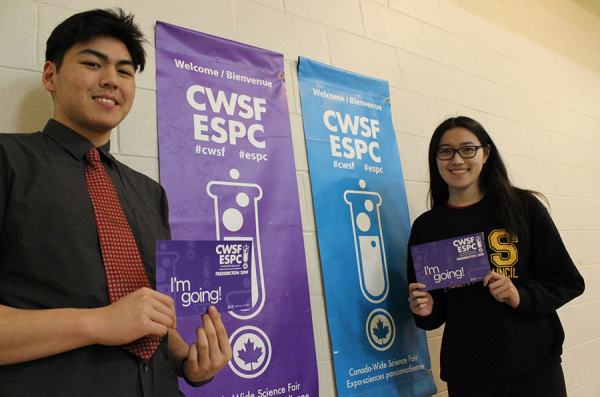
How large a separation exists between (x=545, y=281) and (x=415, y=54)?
4.48 ft

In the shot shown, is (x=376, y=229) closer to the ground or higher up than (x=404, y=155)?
closer to the ground

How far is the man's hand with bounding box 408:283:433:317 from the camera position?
1560 millimetres

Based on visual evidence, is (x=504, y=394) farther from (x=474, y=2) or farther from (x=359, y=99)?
(x=474, y=2)

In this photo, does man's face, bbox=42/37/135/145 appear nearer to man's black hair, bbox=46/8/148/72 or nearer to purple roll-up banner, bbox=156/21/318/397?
man's black hair, bbox=46/8/148/72

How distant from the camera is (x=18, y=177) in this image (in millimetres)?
807

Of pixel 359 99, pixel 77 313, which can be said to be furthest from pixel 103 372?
pixel 359 99

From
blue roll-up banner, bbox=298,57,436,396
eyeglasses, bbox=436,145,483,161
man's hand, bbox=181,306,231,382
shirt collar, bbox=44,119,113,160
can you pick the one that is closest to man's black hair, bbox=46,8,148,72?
shirt collar, bbox=44,119,113,160

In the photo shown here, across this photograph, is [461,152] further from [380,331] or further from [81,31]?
[81,31]

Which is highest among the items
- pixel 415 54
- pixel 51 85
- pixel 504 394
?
pixel 415 54

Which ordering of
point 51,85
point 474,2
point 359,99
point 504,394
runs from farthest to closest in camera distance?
point 474,2 < point 359,99 < point 504,394 < point 51,85

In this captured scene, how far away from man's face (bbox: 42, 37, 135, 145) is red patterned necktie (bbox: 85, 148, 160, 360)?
0.28ft

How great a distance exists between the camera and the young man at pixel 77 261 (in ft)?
2.37

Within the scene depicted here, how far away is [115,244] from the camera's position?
0.87 meters

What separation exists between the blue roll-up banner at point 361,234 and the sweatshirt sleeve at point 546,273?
529 millimetres
